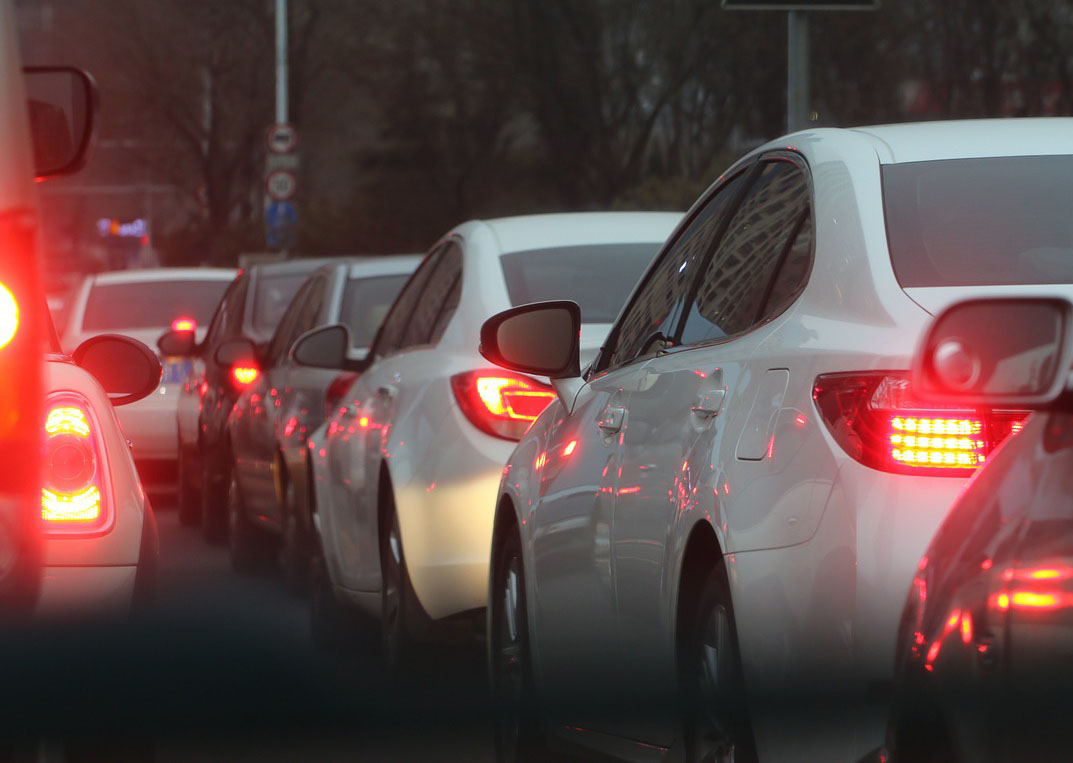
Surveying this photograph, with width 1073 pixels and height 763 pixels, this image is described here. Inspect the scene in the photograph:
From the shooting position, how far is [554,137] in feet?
109

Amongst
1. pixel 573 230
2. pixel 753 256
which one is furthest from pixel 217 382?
pixel 753 256

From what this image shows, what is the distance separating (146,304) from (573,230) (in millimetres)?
10042

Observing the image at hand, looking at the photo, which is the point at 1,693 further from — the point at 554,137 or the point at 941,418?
the point at 554,137

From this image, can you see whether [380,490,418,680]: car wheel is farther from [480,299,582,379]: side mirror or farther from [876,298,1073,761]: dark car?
[876,298,1073,761]: dark car

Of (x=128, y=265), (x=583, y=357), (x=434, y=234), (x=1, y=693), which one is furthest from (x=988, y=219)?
(x=128, y=265)

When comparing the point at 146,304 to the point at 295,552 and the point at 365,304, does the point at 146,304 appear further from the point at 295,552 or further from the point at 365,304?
the point at 295,552

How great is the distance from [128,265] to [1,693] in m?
70.8

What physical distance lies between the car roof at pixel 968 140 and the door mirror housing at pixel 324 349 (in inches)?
180

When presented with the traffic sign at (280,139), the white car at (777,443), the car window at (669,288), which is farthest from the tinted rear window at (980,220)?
the traffic sign at (280,139)

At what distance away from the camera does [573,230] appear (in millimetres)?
7980

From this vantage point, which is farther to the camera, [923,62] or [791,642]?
[923,62]

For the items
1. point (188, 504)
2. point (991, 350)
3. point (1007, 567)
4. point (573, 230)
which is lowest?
point (188, 504)

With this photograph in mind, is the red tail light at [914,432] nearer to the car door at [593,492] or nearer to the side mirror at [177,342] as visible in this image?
the car door at [593,492]

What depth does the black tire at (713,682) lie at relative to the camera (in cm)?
378
